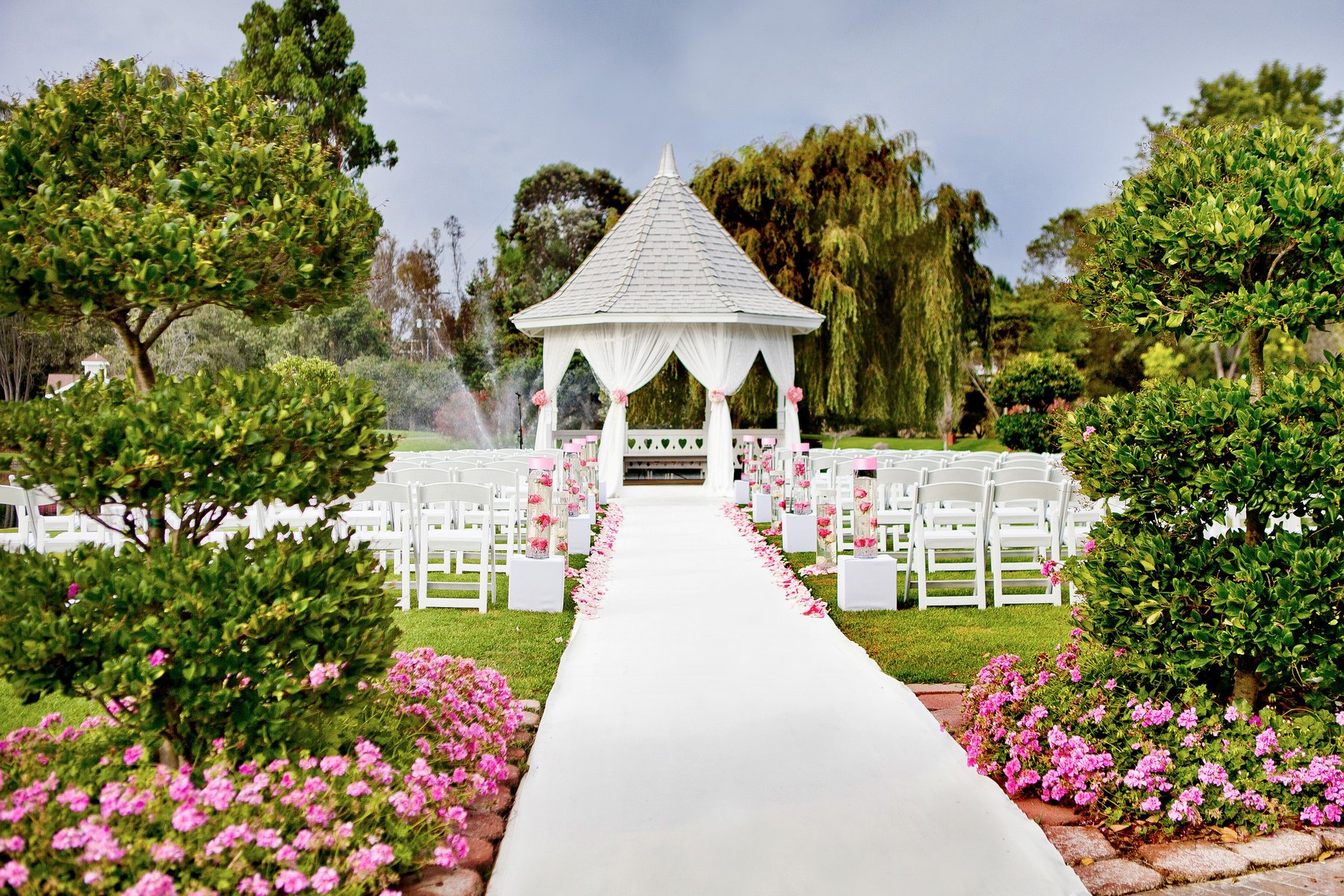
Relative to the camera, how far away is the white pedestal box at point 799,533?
34.4 ft

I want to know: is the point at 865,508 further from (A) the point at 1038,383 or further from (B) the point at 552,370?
(A) the point at 1038,383

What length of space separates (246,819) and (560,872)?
957mm

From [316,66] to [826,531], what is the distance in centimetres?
2479

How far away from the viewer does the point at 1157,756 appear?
3492 mm

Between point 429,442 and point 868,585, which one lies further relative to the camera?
point 429,442

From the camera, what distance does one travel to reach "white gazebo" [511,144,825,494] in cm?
1725

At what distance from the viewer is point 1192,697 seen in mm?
3748

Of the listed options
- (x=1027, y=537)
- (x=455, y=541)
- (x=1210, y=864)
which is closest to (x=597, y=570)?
(x=455, y=541)

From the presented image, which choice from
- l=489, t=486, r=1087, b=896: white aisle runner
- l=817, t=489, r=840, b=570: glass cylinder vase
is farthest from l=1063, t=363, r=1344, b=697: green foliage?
l=817, t=489, r=840, b=570: glass cylinder vase

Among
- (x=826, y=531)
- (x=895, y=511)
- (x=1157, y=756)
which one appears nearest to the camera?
(x=1157, y=756)

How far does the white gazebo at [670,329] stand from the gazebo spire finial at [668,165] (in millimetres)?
2010

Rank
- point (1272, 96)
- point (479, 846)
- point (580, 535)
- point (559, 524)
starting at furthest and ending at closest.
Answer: point (1272, 96) < point (580, 535) < point (559, 524) < point (479, 846)

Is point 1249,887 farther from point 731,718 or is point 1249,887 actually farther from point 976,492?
point 976,492

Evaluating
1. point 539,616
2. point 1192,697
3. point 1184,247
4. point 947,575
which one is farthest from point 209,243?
point 947,575
